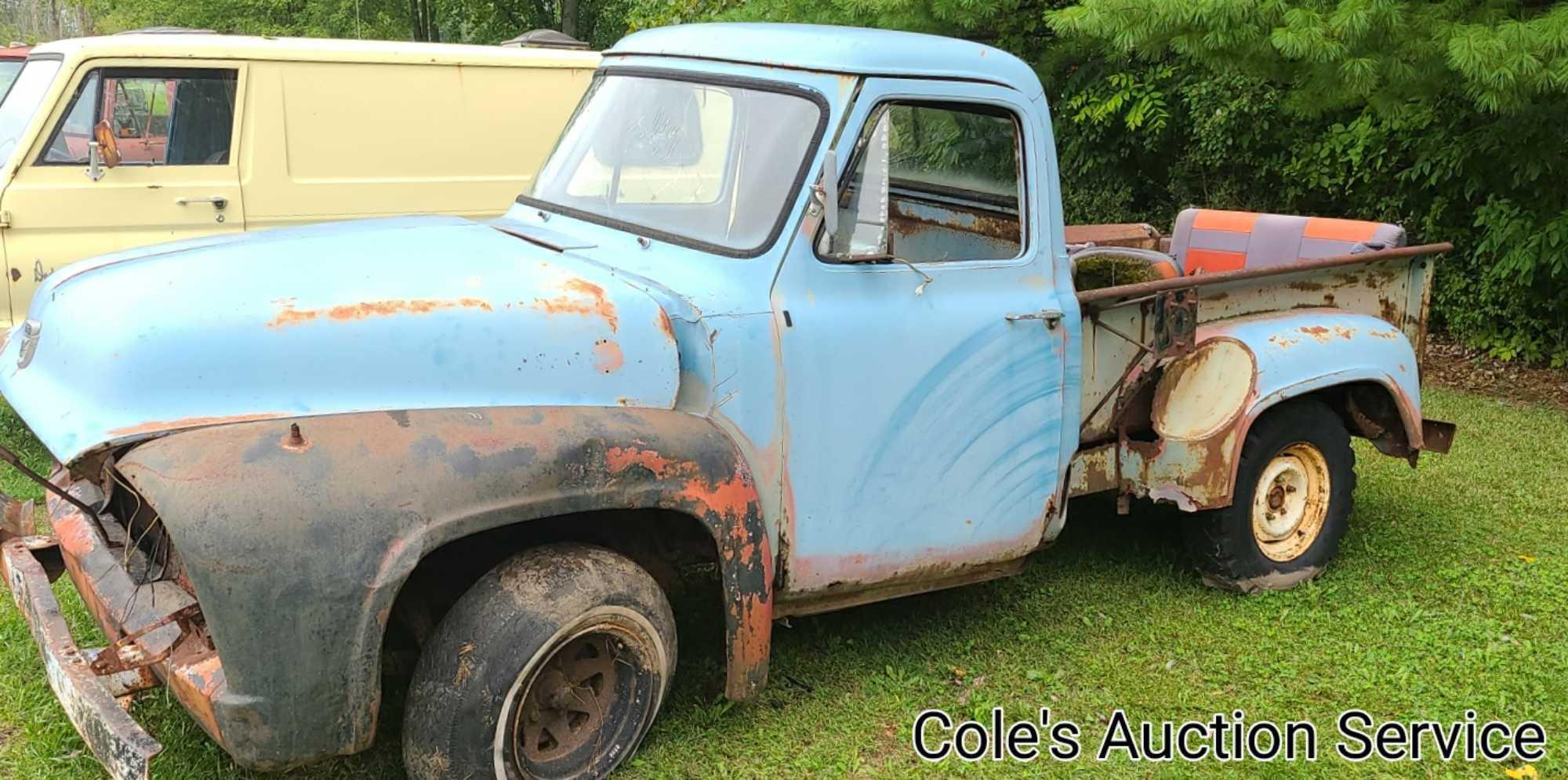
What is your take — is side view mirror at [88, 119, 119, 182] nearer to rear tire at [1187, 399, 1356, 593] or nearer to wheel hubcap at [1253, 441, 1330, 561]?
rear tire at [1187, 399, 1356, 593]

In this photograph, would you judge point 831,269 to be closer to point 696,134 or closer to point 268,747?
point 696,134

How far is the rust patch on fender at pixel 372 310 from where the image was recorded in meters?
3.07

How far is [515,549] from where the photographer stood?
3357mm

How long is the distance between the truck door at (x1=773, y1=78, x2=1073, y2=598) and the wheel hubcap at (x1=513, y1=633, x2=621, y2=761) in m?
0.61

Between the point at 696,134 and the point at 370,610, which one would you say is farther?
the point at 696,134

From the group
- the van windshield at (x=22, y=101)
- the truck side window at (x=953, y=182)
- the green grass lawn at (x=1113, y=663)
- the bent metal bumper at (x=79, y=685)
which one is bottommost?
the green grass lawn at (x=1113, y=663)

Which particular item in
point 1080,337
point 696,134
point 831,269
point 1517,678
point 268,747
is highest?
point 696,134

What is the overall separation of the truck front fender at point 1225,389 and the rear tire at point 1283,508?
0.52 feet

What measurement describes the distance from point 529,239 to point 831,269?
96 cm

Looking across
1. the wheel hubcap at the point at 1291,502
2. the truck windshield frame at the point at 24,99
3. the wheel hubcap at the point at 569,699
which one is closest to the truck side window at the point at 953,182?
the wheel hubcap at the point at 569,699

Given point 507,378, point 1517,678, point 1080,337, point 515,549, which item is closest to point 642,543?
point 515,549

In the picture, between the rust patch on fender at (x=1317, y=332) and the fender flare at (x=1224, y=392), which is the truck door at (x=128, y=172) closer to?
the fender flare at (x=1224, y=392)

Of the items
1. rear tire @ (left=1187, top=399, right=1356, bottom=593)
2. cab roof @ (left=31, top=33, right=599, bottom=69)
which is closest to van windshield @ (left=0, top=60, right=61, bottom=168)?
cab roof @ (left=31, top=33, right=599, bottom=69)

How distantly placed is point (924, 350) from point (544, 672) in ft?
4.79
